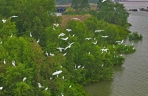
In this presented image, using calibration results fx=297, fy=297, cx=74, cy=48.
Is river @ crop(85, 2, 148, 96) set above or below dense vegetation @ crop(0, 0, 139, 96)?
below

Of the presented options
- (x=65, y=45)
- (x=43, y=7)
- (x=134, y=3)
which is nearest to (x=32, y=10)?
(x=43, y=7)

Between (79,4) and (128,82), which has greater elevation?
(128,82)

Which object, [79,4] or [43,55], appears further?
[79,4]

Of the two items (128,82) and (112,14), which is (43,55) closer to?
(128,82)

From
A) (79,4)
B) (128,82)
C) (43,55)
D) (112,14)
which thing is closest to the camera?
(43,55)

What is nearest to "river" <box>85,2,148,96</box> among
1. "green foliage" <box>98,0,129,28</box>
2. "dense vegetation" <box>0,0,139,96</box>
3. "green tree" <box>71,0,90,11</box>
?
"dense vegetation" <box>0,0,139,96</box>

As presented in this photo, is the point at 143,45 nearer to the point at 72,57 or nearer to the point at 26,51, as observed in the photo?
the point at 72,57

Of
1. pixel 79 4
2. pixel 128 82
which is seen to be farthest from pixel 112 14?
pixel 128 82

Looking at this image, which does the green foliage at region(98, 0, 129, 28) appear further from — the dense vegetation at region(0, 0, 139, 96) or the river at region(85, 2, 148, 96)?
the dense vegetation at region(0, 0, 139, 96)
